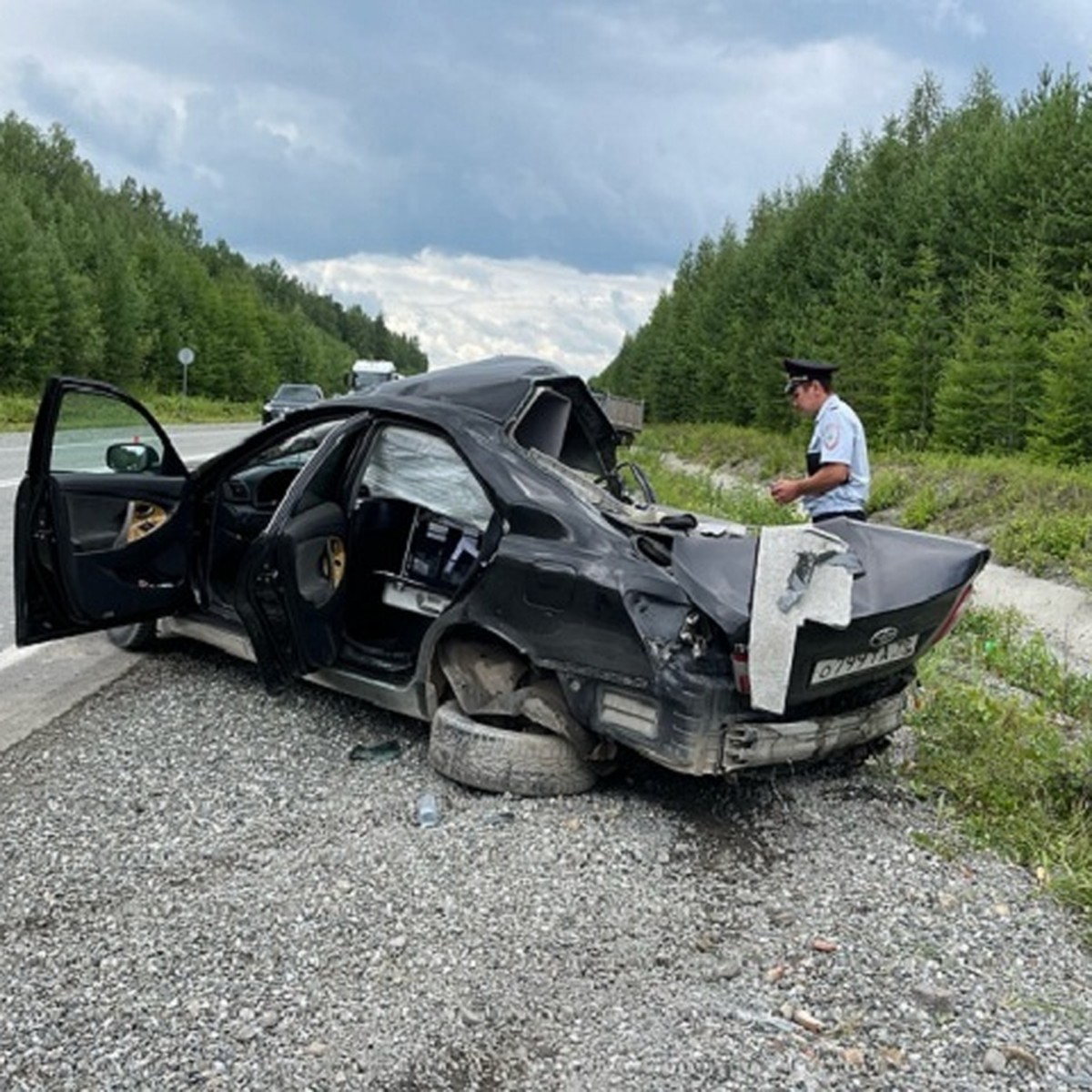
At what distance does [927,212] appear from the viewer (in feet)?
105

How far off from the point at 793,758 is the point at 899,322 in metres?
29.7

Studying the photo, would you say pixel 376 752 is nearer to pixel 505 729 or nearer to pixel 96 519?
pixel 505 729

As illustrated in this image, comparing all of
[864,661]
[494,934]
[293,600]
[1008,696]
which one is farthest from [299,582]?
[1008,696]

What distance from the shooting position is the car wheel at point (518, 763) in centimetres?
390

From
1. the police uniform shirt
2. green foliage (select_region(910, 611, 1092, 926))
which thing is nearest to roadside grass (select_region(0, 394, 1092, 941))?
green foliage (select_region(910, 611, 1092, 926))

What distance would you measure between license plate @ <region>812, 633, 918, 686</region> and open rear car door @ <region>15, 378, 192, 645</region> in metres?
3.17

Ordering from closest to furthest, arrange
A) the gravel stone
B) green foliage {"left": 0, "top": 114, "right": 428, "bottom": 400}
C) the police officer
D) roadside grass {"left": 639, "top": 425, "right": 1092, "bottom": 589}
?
1. the gravel stone
2. the police officer
3. roadside grass {"left": 639, "top": 425, "right": 1092, "bottom": 589}
4. green foliage {"left": 0, "top": 114, "right": 428, "bottom": 400}

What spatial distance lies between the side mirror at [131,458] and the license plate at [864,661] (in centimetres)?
339

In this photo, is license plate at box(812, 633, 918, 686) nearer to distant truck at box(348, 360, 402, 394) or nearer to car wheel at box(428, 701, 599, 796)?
car wheel at box(428, 701, 599, 796)

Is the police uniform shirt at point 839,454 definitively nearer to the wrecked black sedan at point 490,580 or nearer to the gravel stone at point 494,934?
the wrecked black sedan at point 490,580

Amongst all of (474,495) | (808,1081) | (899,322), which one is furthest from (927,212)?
(808,1081)

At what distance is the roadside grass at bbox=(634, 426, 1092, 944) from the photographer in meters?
3.79

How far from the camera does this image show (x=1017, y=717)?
4.97 meters

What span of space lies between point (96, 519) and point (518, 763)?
2.36 metres
